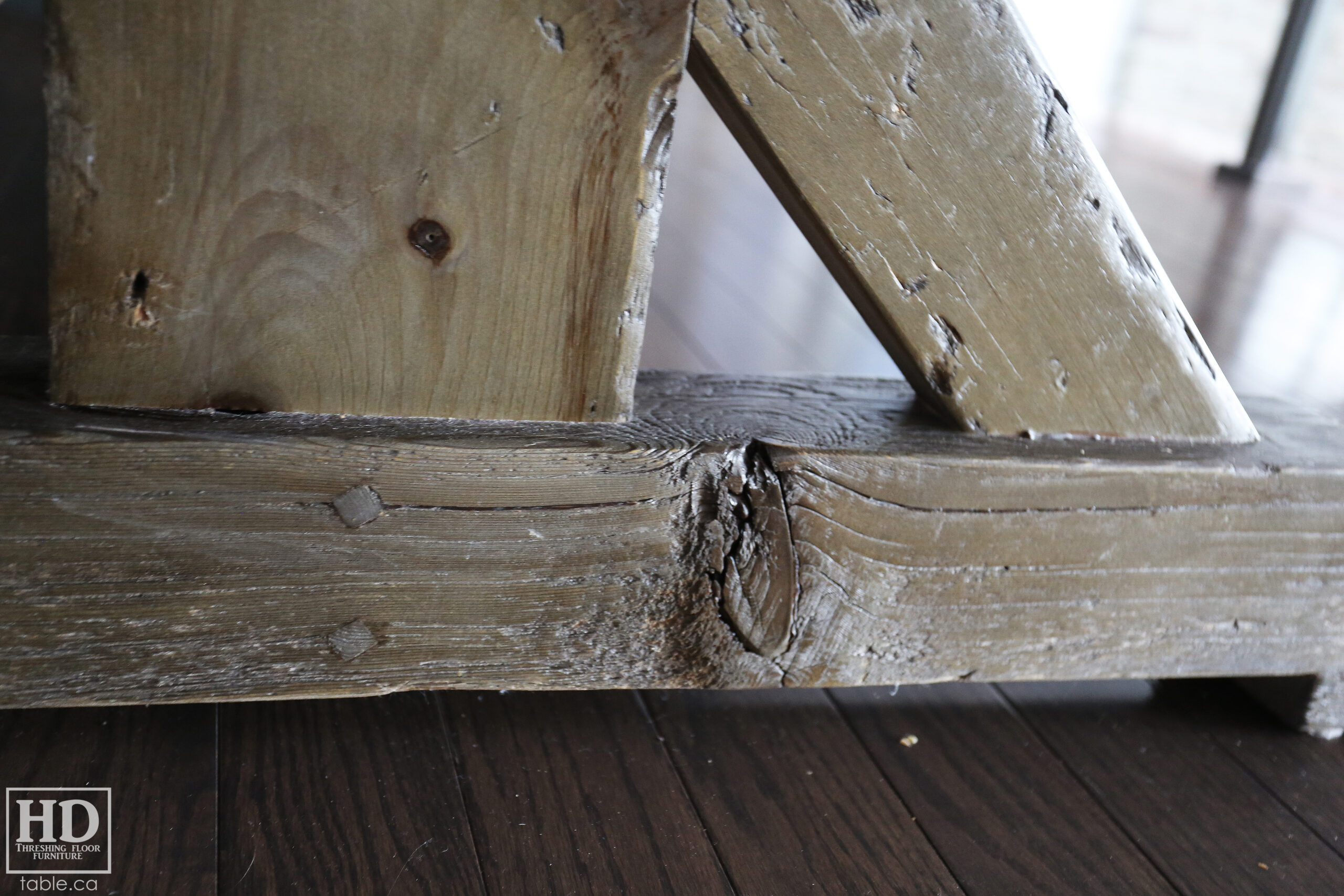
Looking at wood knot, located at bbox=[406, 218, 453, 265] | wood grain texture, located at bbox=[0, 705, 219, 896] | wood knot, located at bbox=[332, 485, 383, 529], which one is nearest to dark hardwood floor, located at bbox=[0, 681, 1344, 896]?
wood grain texture, located at bbox=[0, 705, 219, 896]

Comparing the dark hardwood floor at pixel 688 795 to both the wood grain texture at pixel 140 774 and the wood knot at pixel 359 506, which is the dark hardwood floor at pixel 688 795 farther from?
the wood knot at pixel 359 506

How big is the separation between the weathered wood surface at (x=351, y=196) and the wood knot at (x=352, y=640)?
6.4 inches

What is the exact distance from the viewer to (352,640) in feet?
2.63

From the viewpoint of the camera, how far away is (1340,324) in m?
2.51

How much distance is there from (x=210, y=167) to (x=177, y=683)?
0.37 meters

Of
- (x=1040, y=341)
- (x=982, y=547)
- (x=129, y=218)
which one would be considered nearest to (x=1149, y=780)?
(x=982, y=547)

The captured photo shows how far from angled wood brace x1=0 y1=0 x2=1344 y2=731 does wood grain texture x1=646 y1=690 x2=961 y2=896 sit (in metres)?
0.07

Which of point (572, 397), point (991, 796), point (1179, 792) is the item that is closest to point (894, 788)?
point (991, 796)

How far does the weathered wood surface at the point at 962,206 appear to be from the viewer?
74 cm

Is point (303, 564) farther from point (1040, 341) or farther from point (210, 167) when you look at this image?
point (1040, 341)

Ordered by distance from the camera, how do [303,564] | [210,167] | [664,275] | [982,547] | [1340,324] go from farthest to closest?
[1340,324], [664,275], [982,547], [303,564], [210,167]

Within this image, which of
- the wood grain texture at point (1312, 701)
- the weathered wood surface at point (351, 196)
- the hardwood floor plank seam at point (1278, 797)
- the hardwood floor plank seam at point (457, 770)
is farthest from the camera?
the wood grain texture at point (1312, 701)

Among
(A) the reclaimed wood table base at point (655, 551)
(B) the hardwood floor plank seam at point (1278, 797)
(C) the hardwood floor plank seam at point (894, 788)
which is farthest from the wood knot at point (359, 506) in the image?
(B) the hardwood floor plank seam at point (1278, 797)

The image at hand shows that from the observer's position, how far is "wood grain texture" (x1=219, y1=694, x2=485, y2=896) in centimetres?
73
